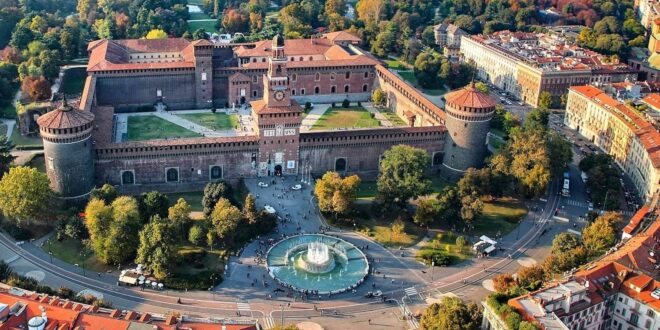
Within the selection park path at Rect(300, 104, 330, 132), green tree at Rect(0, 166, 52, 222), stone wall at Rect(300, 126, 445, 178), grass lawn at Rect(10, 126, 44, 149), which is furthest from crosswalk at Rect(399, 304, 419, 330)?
grass lawn at Rect(10, 126, 44, 149)

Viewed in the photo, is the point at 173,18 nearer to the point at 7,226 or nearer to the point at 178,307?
the point at 7,226

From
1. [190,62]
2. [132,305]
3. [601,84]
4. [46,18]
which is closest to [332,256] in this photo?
[132,305]

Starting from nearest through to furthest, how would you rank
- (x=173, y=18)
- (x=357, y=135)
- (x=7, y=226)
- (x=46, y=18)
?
Answer: (x=7, y=226)
(x=357, y=135)
(x=46, y=18)
(x=173, y=18)

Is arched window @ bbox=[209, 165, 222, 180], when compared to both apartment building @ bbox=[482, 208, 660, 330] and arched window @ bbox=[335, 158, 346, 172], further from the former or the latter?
apartment building @ bbox=[482, 208, 660, 330]

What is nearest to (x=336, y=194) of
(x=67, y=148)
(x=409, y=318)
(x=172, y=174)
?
(x=409, y=318)

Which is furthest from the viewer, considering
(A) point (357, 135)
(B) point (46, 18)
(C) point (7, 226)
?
(B) point (46, 18)

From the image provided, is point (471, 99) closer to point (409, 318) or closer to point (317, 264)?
point (317, 264)
